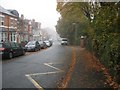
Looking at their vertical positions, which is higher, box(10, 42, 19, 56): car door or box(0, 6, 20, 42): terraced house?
box(0, 6, 20, 42): terraced house

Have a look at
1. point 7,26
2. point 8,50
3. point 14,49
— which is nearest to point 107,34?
point 8,50

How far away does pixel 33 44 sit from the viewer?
125 ft

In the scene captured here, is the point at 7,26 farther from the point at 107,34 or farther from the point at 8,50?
the point at 107,34

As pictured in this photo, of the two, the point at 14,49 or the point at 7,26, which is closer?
the point at 14,49

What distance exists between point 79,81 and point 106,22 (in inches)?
257

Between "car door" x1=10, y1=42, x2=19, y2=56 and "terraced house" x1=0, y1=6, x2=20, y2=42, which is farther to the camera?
"terraced house" x1=0, y1=6, x2=20, y2=42

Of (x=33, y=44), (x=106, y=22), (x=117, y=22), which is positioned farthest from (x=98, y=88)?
(x=33, y=44)

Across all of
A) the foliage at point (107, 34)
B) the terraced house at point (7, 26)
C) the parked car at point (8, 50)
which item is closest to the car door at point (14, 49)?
the parked car at point (8, 50)

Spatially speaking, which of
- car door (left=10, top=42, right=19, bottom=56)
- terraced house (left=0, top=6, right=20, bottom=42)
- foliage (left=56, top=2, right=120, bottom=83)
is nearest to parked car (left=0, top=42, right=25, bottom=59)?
car door (left=10, top=42, right=19, bottom=56)

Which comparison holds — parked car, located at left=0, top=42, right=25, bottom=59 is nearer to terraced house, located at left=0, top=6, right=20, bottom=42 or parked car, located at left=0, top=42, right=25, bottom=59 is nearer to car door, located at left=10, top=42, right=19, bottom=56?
car door, located at left=10, top=42, right=19, bottom=56

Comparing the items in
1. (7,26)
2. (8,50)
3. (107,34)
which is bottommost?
(8,50)

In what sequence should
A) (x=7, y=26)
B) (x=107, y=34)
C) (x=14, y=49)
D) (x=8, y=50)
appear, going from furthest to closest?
(x=7, y=26), (x=14, y=49), (x=8, y=50), (x=107, y=34)

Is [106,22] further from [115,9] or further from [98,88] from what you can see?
[98,88]

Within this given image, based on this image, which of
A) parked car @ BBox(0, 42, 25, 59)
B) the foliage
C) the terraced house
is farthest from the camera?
the terraced house
